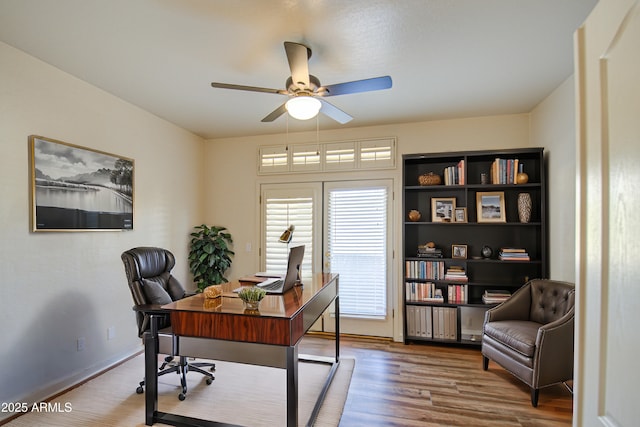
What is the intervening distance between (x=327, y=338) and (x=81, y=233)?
2930 mm

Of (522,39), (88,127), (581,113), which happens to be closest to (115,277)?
(88,127)

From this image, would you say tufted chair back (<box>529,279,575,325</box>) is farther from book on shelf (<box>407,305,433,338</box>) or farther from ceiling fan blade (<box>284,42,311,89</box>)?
ceiling fan blade (<box>284,42,311,89</box>)

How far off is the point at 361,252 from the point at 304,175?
1.30m

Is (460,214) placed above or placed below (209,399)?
above

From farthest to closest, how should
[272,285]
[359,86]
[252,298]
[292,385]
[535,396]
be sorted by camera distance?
[272,285] < [535,396] < [359,86] < [252,298] < [292,385]

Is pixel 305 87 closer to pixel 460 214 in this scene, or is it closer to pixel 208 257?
pixel 460 214

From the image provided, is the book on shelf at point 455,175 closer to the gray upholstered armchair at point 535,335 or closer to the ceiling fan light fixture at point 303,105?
the gray upholstered armchair at point 535,335

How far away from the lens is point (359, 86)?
88.0 inches

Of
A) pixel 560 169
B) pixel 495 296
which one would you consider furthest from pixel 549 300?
pixel 560 169

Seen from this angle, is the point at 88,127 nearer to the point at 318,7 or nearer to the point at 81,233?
the point at 81,233

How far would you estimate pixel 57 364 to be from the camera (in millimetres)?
2738

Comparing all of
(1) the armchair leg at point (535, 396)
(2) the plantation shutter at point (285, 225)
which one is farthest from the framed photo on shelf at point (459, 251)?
(2) the plantation shutter at point (285, 225)

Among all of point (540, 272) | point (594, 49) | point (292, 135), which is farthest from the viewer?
point (292, 135)

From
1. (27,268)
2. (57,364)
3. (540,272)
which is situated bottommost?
(57,364)
